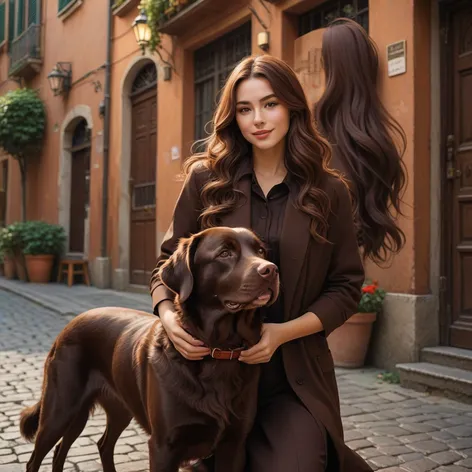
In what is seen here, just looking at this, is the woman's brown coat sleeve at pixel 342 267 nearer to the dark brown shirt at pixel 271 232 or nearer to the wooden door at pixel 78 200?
the dark brown shirt at pixel 271 232

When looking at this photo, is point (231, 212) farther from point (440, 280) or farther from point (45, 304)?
point (45, 304)

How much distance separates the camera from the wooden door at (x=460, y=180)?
551 centimetres

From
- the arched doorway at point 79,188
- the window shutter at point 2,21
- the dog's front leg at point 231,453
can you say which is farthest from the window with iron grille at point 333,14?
the window shutter at point 2,21

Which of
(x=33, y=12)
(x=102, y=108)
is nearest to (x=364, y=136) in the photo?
(x=102, y=108)

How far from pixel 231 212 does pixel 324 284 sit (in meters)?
0.47

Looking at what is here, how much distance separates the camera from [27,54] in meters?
16.1

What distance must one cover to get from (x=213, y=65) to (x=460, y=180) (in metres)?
5.07

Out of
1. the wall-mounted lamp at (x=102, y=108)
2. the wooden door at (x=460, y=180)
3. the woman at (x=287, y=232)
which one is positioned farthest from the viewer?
the wall-mounted lamp at (x=102, y=108)

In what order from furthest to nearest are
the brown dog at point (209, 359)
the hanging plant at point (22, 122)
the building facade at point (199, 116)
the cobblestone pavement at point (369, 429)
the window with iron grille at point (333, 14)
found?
the hanging plant at point (22, 122) < the window with iron grille at point (333, 14) < the building facade at point (199, 116) < the cobblestone pavement at point (369, 429) < the brown dog at point (209, 359)

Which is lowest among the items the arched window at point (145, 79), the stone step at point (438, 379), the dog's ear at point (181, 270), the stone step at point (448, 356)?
the stone step at point (438, 379)

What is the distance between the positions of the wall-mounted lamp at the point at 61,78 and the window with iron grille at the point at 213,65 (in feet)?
17.4

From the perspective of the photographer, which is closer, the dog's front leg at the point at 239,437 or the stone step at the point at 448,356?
the dog's front leg at the point at 239,437

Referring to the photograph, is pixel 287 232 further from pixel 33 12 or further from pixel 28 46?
pixel 33 12

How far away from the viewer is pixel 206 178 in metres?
2.62
